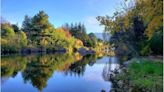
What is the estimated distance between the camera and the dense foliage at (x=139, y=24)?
1009cm

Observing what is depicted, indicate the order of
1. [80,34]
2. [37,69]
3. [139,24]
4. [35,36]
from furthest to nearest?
Result: [80,34] → [35,36] → [139,24] → [37,69]

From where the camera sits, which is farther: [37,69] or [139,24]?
[139,24]

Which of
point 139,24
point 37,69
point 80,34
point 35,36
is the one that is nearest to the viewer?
point 37,69

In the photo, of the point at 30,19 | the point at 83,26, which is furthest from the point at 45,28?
the point at 83,26

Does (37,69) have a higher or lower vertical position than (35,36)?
lower

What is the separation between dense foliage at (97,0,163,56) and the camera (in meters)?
10.1

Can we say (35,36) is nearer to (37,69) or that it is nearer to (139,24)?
(139,24)

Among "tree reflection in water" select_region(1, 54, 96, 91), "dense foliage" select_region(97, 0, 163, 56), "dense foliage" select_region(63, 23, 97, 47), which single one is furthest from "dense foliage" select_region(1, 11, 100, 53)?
"dense foliage" select_region(97, 0, 163, 56)

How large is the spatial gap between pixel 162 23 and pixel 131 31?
1612 centimetres

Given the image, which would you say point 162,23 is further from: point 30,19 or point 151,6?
point 30,19

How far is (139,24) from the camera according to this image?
25.1m

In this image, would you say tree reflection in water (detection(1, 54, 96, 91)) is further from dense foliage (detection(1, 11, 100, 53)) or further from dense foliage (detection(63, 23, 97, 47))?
dense foliage (detection(63, 23, 97, 47))

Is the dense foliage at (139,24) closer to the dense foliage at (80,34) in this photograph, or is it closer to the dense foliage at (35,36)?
the dense foliage at (35,36)

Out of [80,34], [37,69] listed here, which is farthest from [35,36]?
[37,69]
